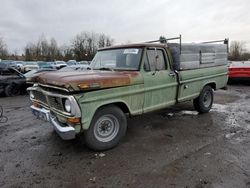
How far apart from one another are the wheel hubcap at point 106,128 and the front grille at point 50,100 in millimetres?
751

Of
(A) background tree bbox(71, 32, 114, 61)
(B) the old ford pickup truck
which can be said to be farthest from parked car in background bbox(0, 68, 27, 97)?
A: (A) background tree bbox(71, 32, 114, 61)

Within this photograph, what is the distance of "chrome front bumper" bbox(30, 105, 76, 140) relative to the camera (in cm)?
371

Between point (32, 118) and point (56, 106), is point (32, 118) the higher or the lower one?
the lower one

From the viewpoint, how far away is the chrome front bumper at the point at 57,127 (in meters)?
3.71

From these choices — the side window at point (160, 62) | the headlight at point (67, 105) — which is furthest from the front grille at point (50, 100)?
the side window at point (160, 62)

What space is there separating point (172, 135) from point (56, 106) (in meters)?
2.66

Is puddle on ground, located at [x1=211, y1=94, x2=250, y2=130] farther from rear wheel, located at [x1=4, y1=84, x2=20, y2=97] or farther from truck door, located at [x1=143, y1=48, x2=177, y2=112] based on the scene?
rear wheel, located at [x1=4, y1=84, x2=20, y2=97]

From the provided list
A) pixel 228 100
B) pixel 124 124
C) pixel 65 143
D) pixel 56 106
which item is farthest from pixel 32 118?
pixel 228 100

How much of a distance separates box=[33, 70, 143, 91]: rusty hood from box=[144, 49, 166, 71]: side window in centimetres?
53

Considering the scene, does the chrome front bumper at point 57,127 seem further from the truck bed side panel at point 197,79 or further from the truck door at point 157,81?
the truck bed side panel at point 197,79

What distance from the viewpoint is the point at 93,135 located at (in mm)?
4109

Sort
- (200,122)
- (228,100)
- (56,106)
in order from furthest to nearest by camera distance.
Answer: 1. (228,100)
2. (200,122)
3. (56,106)

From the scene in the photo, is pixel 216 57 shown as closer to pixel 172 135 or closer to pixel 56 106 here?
pixel 172 135

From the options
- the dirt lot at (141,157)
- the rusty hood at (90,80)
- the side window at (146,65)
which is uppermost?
the side window at (146,65)
